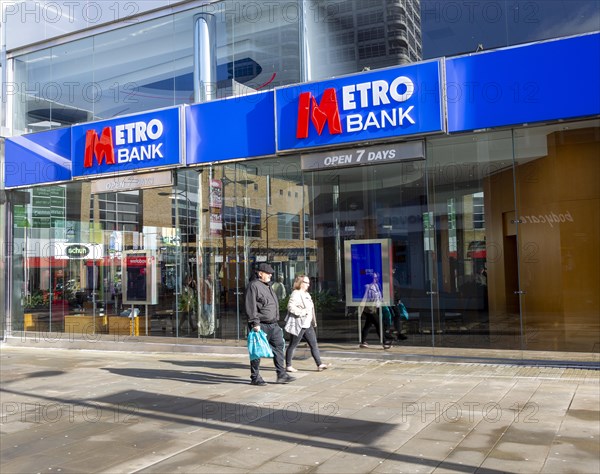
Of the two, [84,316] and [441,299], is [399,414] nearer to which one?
[441,299]

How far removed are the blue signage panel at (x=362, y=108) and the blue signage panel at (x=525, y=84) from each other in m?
0.39

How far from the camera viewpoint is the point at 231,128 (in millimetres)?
12547

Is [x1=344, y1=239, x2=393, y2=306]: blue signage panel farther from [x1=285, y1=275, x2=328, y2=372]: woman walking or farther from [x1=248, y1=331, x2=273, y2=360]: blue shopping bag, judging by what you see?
[x1=248, y1=331, x2=273, y2=360]: blue shopping bag

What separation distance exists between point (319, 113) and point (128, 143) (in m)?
4.96

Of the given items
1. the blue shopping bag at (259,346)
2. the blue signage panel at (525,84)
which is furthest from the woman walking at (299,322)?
the blue signage panel at (525,84)

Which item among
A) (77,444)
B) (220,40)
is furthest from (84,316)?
(77,444)

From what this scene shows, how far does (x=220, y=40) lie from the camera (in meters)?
13.6

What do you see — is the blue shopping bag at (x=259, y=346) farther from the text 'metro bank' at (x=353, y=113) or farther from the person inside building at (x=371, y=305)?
the text 'metro bank' at (x=353, y=113)

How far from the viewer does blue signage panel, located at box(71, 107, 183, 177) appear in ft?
43.7

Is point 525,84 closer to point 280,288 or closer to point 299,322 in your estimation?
point 299,322

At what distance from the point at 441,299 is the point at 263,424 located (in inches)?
254

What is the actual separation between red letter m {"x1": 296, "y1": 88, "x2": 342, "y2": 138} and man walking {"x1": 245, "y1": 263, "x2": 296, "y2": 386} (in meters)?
3.41

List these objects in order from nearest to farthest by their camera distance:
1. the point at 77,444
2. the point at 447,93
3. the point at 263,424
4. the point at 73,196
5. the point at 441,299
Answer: the point at 77,444 < the point at 263,424 < the point at 447,93 < the point at 441,299 < the point at 73,196

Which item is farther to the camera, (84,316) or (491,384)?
(84,316)
